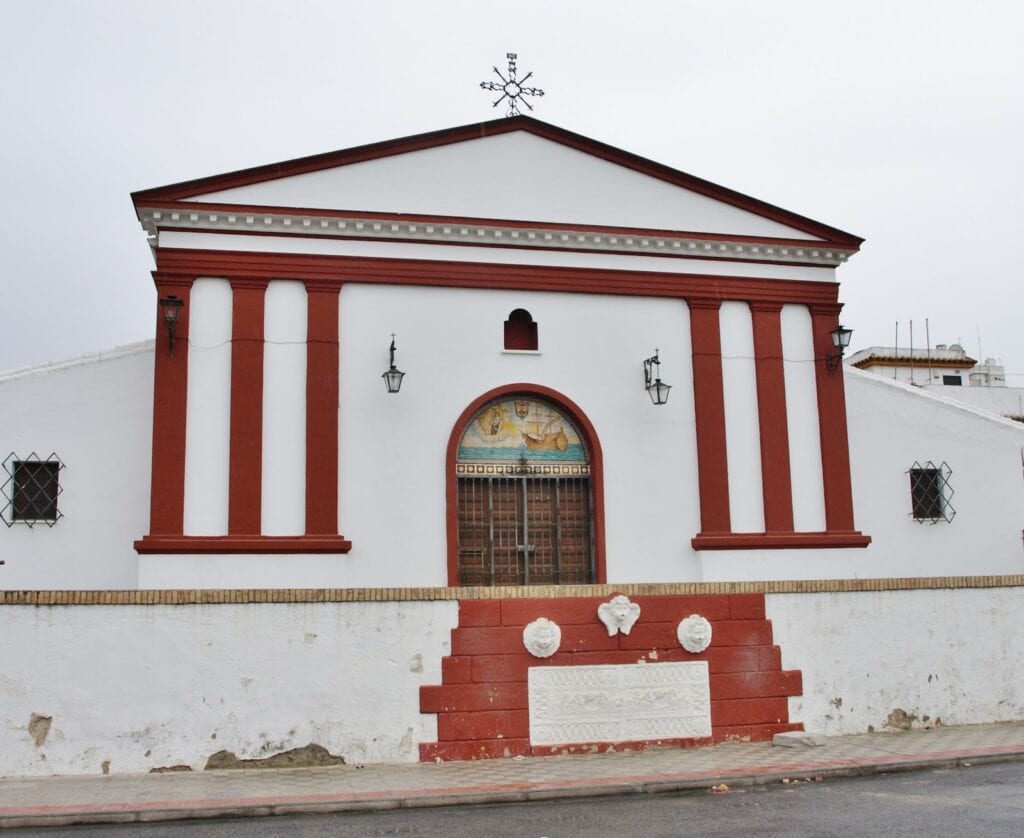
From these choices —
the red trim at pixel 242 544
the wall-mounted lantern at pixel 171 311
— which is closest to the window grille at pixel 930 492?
the red trim at pixel 242 544

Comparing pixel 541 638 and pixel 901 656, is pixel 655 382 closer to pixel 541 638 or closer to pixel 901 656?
pixel 901 656

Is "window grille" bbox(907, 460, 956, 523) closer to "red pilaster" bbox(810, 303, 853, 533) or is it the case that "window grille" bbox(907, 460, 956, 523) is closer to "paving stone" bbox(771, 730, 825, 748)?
"red pilaster" bbox(810, 303, 853, 533)

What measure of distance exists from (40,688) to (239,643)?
1.73 metres

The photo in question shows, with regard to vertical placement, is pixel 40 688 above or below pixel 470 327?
below

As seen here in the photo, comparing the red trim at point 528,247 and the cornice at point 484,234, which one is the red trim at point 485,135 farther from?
the red trim at point 528,247

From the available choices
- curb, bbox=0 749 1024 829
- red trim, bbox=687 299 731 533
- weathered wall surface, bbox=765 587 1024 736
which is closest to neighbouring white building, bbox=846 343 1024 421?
red trim, bbox=687 299 731 533

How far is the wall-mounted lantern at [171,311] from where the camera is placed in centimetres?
1418

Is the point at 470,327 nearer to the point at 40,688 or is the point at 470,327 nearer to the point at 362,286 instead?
the point at 362,286

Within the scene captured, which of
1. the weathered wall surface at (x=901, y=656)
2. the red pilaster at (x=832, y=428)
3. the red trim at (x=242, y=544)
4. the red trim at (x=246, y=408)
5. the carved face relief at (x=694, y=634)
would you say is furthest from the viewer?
the red pilaster at (x=832, y=428)

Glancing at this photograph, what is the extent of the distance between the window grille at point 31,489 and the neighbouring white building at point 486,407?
1.1 inches

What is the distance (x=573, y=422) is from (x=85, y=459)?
6.67m

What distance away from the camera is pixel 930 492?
17.3 m

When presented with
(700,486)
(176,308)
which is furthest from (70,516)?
(700,486)

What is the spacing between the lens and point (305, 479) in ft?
46.9
